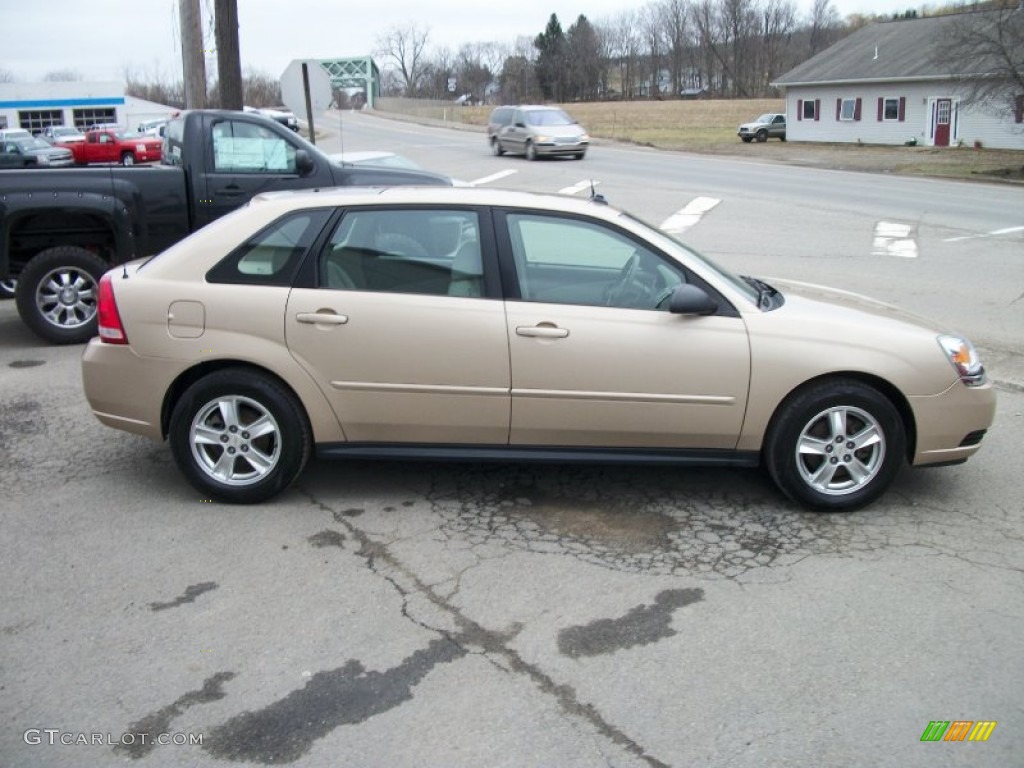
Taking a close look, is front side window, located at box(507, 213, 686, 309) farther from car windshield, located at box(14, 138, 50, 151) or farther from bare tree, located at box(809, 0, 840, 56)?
bare tree, located at box(809, 0, 840, 56)

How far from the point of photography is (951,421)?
5023 mm

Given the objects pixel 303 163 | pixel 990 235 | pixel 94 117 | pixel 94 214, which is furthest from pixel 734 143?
pixel 94 117

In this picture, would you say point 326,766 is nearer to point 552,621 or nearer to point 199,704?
point 199,704

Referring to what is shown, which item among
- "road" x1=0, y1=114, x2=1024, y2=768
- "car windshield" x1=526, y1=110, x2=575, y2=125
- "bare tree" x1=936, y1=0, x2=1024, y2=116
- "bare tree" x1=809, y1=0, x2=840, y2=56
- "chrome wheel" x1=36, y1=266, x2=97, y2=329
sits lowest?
"road" x1=0, y1=114, x2=1024, y2=768

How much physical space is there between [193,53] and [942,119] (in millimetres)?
40978

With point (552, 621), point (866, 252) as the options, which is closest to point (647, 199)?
point (866, 252)

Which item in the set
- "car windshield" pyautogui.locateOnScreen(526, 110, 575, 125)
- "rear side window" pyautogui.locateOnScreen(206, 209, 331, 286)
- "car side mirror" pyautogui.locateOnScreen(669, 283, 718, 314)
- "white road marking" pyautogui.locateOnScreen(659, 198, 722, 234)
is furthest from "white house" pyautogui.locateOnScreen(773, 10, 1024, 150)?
"rear side window" pyautogui.locateOnScreen(206, 209, 331, 286)

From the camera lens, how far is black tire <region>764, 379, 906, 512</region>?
4969 millimetres

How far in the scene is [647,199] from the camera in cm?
2242

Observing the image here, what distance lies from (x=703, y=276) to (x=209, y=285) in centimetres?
253

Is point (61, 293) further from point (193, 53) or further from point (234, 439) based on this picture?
point (193, 53)

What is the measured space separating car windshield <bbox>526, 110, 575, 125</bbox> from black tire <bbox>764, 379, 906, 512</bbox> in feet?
100

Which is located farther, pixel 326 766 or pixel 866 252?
pixel 866 252

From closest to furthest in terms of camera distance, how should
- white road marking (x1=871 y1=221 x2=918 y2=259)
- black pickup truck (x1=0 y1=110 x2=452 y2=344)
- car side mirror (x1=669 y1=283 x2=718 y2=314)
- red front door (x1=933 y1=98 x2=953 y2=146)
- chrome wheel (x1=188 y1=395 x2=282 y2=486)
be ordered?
car side mirror (x1=669 y1=283 x2=718 y2=314), chrome wheel (x1=188 y1=395 x2=282 y2=486), black pickup truck (x1=0 y1=110 x2=452 y2=344), white road marking (x1=871 y1=221 x2=918 y2=259), red front door (x1=933 y1=98 x2=953 y2=146)
